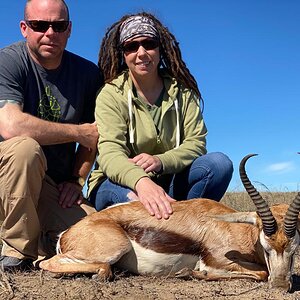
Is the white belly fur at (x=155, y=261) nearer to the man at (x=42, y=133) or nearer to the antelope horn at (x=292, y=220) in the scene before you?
the antelope horn at (x=292, y=220)

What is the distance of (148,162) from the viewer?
223 inches

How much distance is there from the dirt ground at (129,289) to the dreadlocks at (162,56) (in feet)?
7.87

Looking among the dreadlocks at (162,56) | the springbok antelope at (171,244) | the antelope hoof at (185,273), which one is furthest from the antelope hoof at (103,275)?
the dreadlocks at (162,56)

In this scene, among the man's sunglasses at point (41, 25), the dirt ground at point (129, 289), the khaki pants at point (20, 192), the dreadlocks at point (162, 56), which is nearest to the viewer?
the dirt ground at point (129, 289)

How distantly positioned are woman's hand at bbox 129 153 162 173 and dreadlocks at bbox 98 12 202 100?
1109mm

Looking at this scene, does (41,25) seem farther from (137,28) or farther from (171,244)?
(171,244)

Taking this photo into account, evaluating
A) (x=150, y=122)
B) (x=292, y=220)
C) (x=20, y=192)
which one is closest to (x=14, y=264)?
(x=20, y=192)

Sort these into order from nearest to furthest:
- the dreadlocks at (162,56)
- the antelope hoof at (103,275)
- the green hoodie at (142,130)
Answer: the antelope hoof at (103,275)
the green hoodie at (142,130)
the dreadlocks at (162,56)

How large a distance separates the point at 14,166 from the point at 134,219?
125 cm

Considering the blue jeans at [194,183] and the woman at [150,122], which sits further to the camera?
the blue jeans at [194,183]

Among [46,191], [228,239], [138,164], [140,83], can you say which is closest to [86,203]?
[46,191]

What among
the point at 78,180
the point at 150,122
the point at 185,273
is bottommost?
the point at 185,273

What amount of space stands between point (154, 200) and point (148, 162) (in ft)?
2.06

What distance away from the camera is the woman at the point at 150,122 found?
5.78 metres
